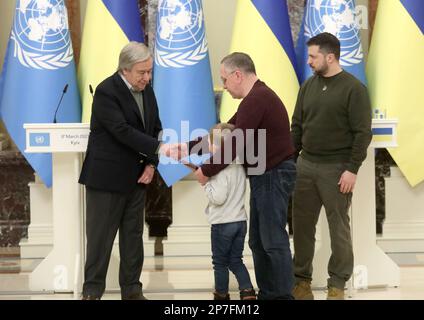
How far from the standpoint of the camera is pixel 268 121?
4535 millimetres

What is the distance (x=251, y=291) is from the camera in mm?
4980

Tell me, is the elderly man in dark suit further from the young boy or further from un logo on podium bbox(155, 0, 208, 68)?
un logo on podium bbox(155, 0, 208, 68)

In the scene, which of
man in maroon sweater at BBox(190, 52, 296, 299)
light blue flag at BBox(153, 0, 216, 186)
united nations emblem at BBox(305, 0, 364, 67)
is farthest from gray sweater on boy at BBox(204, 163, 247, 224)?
united nations emblem at BBox(305, 0, 364, 67)

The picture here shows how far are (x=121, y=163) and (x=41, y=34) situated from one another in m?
1.97

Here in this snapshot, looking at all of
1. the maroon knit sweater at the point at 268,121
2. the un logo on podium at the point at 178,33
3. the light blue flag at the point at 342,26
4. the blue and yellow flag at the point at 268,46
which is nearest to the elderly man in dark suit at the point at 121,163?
the maroon knit sweater at the point at 268,121

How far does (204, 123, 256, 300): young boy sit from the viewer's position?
4.75m

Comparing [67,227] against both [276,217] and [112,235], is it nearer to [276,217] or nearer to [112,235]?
[112,235]

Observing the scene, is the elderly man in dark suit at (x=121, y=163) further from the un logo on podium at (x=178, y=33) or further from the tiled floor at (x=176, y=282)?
the un logo on podium at (x=178, y=33)

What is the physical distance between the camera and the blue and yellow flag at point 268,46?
6.35 metres

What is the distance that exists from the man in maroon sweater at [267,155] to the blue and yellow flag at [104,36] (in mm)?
1946

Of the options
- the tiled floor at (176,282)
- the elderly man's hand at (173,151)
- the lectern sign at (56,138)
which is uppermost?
the lectern sign at (56,138)

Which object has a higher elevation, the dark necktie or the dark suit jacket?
the dark necktie

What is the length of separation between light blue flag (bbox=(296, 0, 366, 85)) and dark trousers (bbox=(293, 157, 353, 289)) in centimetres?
149

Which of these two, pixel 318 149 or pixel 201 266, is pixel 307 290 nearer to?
pixel 318 149
